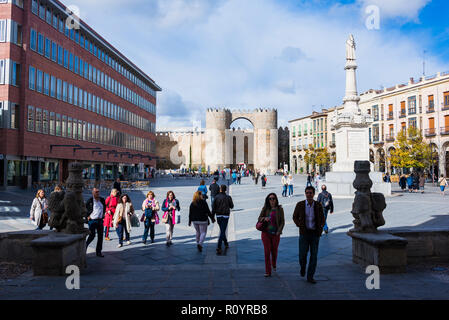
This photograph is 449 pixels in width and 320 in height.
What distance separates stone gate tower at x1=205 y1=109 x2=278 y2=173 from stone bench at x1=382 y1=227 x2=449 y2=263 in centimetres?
7359

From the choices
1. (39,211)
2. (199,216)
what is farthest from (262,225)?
(39,211)

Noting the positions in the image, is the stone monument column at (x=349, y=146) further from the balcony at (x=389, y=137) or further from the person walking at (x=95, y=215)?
the balcony at (x=389, y=137)

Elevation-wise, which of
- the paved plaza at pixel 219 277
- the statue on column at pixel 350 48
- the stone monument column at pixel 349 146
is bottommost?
the paved plaza at pixel 219 277

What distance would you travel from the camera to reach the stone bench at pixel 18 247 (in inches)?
248

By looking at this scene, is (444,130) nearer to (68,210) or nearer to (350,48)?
(350,48)

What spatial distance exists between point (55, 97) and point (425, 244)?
100 ft

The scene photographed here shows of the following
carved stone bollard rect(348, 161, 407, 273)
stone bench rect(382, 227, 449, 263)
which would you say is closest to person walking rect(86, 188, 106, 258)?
carved stone bollard rect(348, 161, 407, 273)

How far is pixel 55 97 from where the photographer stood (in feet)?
98.3

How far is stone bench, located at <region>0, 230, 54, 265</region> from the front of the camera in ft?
20.7

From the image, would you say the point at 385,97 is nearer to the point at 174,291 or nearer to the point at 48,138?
the point at 48,138

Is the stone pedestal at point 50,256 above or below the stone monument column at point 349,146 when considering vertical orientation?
below

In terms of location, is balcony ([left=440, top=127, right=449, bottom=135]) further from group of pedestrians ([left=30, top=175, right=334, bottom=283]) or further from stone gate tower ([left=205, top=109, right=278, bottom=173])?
stone gate tower ([left=205, top=109, right=278, bottom=173])

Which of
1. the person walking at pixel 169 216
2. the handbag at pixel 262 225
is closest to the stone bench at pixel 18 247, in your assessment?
the person walking at pixel 169 216

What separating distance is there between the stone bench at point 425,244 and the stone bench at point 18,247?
6362 millimetres
